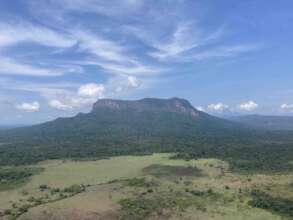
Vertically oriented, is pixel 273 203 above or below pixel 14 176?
below

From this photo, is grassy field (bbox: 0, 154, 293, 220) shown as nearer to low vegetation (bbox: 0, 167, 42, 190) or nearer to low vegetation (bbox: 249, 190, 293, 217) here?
low vegetation (bbox: 249, 190, 293, 217)

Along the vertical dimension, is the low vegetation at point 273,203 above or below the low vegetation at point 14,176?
below

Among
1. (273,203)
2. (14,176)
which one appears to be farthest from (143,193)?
(14,176)

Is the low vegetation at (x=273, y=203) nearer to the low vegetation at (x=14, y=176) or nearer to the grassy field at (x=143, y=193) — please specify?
the grassy field at (x=143, y=193)

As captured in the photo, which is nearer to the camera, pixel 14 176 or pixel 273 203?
pixel 273 203

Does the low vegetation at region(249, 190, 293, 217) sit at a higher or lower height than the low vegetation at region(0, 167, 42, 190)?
lower

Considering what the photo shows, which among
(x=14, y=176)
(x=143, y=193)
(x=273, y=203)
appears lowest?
(x=273, y=203)

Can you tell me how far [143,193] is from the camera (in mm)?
71375

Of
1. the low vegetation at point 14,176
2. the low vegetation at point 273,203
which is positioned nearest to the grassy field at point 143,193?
the low vegetation at point 273,203

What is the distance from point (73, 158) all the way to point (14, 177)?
111ft

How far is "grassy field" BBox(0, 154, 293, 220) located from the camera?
200 ft

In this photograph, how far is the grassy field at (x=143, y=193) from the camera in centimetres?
6100

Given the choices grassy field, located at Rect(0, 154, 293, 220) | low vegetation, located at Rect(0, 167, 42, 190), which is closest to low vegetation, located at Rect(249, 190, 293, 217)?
grassy field, located at Rect(0, 154, 293, 220)

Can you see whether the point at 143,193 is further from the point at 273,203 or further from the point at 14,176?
the point at 14,176
